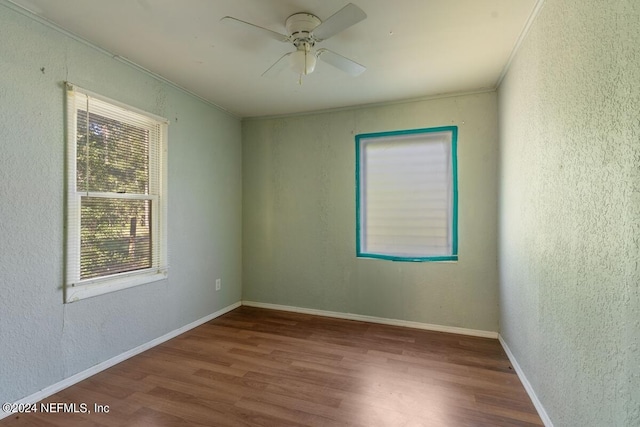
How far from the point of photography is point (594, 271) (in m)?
1.18

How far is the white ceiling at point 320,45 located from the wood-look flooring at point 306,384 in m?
2.42

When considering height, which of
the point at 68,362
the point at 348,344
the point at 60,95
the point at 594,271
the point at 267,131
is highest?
the point at 267,131

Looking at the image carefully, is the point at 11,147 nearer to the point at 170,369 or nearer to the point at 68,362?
the point at 68,362

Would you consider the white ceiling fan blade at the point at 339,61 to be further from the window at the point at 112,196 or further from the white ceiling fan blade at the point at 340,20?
the window at the point at 112,196

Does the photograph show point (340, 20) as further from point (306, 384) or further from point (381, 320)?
point (381, 320)

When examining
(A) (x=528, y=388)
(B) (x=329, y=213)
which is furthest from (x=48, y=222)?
(A) (x=528, y=388)

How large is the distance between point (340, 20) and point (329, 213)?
2.14 metres

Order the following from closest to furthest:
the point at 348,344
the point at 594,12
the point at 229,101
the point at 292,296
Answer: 1. the point at 594,12
2. the point at 348,344
3. the point at 229,101
4. the point at 292,296

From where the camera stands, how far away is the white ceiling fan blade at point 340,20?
4.83 ft

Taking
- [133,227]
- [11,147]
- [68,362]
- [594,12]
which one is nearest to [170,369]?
[68,362]

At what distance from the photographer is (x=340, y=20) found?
5.13ft

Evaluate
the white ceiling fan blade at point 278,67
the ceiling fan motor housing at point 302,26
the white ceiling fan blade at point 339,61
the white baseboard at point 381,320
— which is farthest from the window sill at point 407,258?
the ceiling fan motor housing at point 302,26

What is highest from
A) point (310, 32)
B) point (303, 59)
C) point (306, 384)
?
point (310, 32)

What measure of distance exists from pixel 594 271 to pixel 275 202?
304cm
